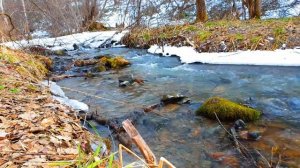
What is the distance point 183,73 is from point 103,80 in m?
1.92

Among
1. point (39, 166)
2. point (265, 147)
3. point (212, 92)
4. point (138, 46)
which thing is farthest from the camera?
point (138, 46)

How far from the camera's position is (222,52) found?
9.34 meters

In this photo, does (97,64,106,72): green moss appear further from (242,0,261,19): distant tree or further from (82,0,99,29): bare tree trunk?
(82,0,99,29): bare tree trunk

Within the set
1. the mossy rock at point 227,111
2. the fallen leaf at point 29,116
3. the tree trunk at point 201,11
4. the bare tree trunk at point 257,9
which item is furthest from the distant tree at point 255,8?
the fallen leaf at point 29,116

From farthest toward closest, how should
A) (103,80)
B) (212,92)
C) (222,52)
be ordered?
(222,52), (103,80), (212,92)

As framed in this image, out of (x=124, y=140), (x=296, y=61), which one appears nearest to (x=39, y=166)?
(x=124, y=140)

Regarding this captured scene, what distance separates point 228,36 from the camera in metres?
9.73

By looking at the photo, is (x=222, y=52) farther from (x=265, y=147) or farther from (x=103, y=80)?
(x=265, y=147)

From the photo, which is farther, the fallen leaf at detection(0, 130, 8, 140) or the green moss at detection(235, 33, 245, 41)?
the green moss at detection(235, 33, 245, 41)

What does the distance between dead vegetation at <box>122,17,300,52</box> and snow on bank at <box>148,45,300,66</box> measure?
1.19 ft

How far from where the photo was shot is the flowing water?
12.2 ft

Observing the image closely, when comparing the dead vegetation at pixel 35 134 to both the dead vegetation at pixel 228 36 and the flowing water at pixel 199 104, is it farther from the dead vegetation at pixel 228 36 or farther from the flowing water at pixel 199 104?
the dead vegetation at pixel 228 36

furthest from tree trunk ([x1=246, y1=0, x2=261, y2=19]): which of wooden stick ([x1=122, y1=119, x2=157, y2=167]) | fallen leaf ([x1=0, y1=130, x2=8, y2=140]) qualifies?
wooden stick ([x1=122, y1=119, x2=157, y2=167])

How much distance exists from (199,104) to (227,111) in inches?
31.9
